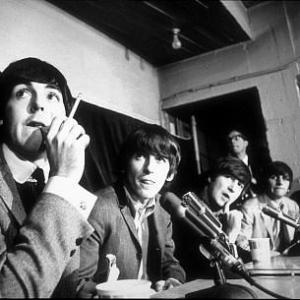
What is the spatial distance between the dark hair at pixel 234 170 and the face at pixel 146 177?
713 millimetres

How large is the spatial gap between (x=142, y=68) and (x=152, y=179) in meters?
1.57

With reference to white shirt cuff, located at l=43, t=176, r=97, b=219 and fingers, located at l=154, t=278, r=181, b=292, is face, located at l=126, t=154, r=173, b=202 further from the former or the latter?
white shirt cuff, located at l=43, t=176, r=97, b=219

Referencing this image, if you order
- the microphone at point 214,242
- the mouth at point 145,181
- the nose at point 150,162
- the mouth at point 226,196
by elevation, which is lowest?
the microphone at point 214,242

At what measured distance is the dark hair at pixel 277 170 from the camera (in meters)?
1.62

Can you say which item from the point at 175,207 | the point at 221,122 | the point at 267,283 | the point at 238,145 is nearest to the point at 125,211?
the point at 175,207

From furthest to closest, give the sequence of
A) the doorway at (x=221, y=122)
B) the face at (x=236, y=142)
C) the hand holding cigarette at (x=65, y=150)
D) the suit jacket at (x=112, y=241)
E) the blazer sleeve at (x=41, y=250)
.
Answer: the face at (x=236, y=142)
the doorway at (x=221, y=122)
the suit jacket at (x=112, y=241)
the hand holding cigarette at (x=65, y=150)
the blazer sleeve at (x=41, y=250)

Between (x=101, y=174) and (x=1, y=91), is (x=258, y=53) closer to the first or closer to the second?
(x=101, y=174)

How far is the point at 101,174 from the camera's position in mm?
1899

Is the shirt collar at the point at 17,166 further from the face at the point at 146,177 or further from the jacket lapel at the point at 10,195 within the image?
the face at the point at 146,177

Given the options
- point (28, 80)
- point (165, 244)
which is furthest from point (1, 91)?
point (165, 244)

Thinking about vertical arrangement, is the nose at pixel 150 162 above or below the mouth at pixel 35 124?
below

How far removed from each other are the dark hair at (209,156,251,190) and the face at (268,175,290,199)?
15 centimetres

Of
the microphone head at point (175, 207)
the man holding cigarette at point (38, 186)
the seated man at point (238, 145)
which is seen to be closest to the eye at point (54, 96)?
Result: the man holding cigarette at point (38, 186)

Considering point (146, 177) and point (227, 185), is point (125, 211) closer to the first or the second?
point (146, 177)
